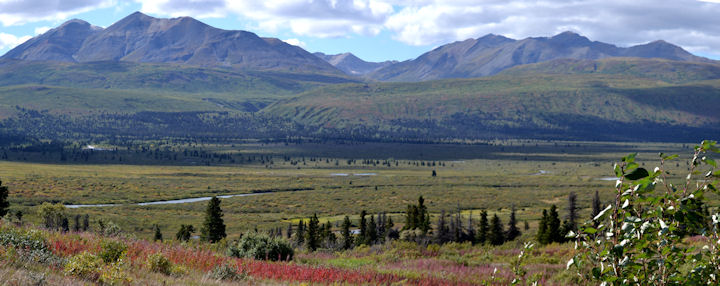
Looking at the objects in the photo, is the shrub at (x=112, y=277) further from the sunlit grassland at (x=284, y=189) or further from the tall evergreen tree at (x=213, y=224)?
the sunlit grassland at (x=284, y=189)

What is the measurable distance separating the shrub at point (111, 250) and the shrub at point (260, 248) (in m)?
6.63

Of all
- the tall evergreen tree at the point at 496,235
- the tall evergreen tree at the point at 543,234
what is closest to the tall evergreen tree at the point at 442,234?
the tall evergreen tree at the point at 496,235

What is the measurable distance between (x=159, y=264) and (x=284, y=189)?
11350 cm

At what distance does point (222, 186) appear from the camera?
126062 millimetres

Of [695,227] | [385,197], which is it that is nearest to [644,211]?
[695,227]

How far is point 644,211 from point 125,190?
12069cm

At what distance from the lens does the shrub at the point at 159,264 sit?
985 cm

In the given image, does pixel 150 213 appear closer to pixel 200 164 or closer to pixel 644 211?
pixel 644 211

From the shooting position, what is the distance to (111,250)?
10.7m

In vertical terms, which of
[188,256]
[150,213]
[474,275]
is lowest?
[150,213]

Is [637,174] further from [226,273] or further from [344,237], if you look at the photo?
[344,237]

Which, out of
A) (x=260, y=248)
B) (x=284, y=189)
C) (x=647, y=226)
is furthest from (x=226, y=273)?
(x=284, y=189)

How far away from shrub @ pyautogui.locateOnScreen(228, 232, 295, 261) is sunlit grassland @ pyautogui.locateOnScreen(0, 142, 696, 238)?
47528 millimetres

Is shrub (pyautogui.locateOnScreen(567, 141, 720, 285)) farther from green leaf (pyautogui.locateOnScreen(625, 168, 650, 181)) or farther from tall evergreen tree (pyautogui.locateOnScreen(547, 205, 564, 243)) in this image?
tall evergreen tree (pyautogui.locateOnScreen(547, 205, 564, 243))
